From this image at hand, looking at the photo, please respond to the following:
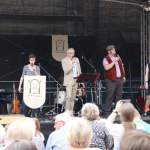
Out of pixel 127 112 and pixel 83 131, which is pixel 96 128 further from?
pixel 83 131

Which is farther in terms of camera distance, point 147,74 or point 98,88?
point 98,88

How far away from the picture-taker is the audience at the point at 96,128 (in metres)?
4.16

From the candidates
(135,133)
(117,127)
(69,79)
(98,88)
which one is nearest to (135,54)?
(98,88)

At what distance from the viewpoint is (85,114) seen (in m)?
4.18

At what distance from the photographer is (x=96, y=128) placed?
421 cm

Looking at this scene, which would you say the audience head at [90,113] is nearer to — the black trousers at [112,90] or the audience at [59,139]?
the audience at [59,139]

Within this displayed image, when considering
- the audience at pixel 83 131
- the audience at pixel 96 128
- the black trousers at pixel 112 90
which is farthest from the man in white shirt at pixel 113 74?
the audience at pixel 96 128

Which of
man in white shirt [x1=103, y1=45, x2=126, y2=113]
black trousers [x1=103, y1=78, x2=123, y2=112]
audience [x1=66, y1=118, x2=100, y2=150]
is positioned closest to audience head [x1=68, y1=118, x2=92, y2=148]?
audience [x1=66, y1=118, x2=100, y2=150]

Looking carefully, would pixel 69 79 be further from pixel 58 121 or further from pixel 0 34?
pixel 58 121

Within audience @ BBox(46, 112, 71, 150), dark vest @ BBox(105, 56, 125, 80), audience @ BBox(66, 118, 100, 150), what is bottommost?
audience @ BBox(46, 112, 71, 150)

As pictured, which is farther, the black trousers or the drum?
the drum

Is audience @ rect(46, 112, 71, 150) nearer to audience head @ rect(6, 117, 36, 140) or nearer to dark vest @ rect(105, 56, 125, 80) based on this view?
audience head @ rect(6, 117, 36, 140)

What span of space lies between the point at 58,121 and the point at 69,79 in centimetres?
550

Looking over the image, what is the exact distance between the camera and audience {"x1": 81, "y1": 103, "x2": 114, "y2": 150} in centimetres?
416
